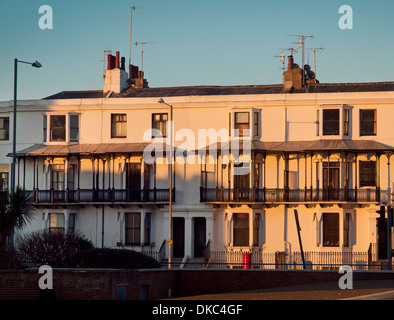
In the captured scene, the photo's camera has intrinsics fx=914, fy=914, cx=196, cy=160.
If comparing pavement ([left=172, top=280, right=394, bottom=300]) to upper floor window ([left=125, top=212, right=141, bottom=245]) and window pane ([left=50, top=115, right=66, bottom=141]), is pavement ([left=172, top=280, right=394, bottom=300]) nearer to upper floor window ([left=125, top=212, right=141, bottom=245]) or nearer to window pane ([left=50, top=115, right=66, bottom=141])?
upper floor window ([left=125, top=212, right=141, bottom=245])

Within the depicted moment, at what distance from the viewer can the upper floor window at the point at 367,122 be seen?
2151 inches

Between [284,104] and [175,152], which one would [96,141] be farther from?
[284,104]

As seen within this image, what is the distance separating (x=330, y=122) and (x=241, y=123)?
5.38 m

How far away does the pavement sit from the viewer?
115ft

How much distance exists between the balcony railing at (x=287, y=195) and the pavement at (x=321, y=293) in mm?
12633

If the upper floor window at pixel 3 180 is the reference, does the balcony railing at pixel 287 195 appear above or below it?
below

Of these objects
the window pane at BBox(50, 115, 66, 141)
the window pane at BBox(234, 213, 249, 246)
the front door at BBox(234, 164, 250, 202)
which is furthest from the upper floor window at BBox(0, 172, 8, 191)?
the window pane at BBox(234, 213, 249, 246)

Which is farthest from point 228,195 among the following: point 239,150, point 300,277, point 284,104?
point 300,277

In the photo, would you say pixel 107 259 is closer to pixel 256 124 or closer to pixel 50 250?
pixel 50 250

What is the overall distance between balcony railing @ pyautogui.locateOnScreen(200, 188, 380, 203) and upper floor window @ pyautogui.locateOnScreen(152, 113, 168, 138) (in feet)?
14.8

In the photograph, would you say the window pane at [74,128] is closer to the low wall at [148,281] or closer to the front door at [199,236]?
the front door at [199,236]

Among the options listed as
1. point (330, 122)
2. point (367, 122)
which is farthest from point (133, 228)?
Result: point (367, 122)

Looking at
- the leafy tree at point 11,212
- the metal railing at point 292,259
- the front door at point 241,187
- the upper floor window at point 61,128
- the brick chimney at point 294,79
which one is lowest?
the metal railing at point 292,259

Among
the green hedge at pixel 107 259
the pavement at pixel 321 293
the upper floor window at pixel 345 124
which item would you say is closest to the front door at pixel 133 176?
the upper floor window at pixel 345 124
